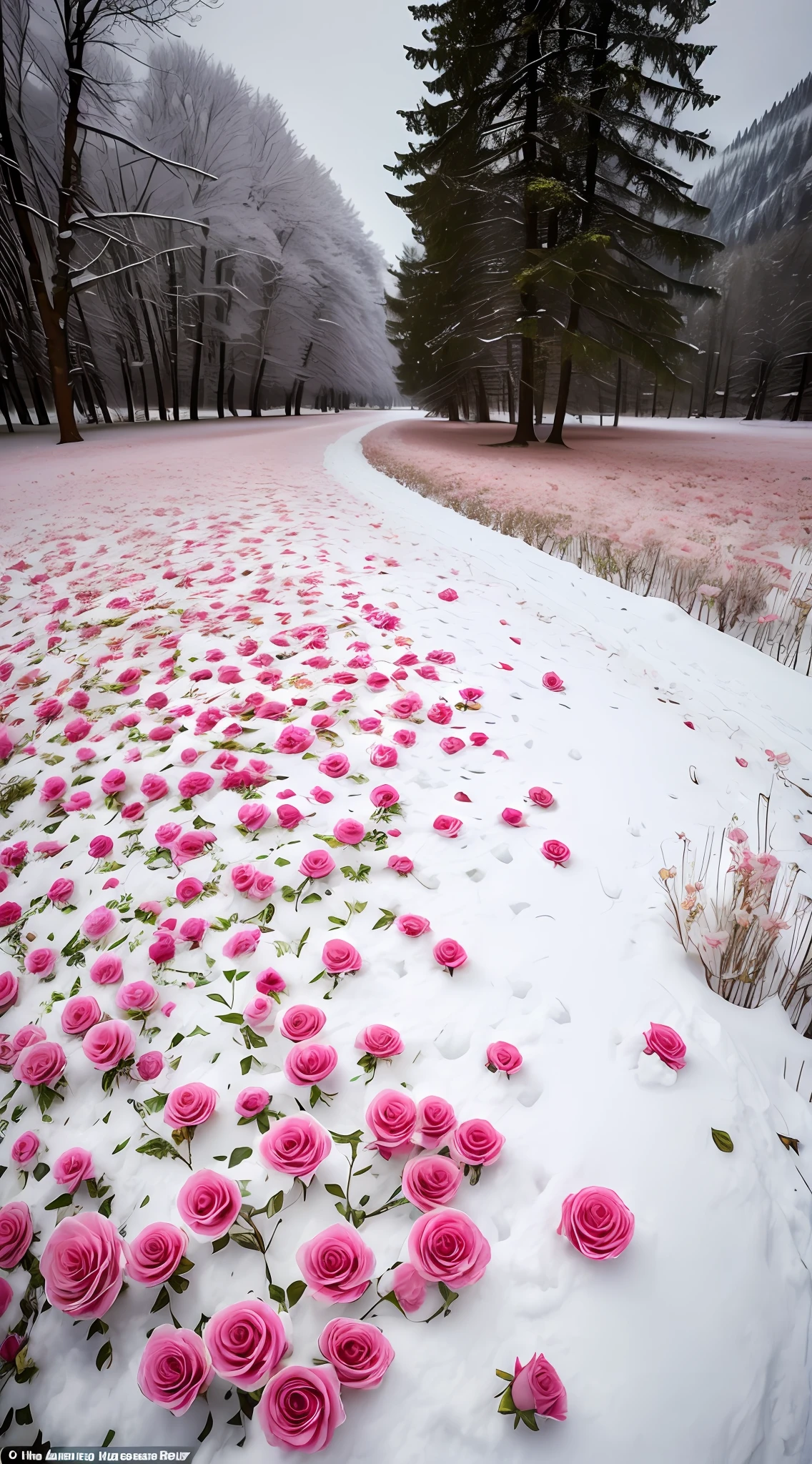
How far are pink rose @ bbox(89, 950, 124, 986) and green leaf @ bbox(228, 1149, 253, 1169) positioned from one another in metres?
0.52

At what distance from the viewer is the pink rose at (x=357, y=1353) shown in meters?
0.77

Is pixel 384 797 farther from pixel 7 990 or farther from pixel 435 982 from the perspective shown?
pixel 7 990

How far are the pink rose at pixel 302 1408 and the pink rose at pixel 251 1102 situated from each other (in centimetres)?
38

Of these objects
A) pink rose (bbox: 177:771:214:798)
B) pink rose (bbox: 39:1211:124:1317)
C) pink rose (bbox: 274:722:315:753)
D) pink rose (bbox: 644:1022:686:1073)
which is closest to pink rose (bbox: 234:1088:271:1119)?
pink rose (bbox: 39:1211:124:1317)

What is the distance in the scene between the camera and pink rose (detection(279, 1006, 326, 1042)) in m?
1.14

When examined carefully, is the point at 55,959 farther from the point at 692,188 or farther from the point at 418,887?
the point at 692,188

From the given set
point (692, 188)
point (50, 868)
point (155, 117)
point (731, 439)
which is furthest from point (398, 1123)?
point (155, 117)

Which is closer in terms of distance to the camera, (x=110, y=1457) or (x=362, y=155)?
(x=110, y=1457)

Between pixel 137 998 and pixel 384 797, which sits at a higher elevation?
pixel 384 797

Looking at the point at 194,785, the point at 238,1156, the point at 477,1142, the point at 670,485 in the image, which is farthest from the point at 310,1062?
the point at 670,485

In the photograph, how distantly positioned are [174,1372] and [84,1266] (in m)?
0.21

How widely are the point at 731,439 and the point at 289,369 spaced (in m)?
17.8

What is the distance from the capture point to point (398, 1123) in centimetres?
100

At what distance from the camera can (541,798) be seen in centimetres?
186
